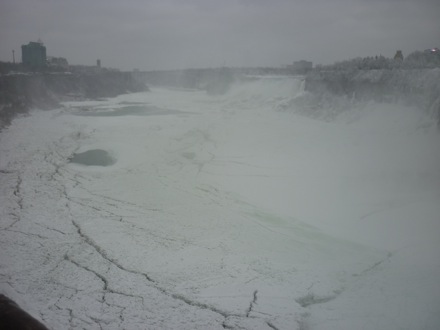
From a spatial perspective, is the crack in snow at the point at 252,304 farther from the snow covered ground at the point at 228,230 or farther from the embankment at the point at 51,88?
the embankment at the point at 51,88

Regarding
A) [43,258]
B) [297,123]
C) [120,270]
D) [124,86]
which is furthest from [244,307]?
[124,86]

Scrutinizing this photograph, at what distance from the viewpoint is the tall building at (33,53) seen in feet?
111

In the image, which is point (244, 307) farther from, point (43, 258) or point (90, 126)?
point (90, 126)

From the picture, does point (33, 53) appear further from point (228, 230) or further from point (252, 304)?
point (252, 304)

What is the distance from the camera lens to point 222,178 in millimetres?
10711

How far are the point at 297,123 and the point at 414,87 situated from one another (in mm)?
5530

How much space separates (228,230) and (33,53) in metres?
34.3

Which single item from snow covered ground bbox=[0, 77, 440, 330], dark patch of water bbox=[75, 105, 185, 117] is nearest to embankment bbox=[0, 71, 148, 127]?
dark patch of water bbox=[75, 105, 185, 117]

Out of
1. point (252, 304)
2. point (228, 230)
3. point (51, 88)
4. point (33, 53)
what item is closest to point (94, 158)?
point (228, 230)

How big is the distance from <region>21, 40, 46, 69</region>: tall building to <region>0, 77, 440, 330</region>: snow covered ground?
2316 cm

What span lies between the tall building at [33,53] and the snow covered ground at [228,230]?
76.0 feet

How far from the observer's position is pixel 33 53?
34.2m

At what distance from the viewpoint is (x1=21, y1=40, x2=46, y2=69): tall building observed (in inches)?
1334

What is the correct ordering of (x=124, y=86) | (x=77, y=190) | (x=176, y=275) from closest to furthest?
(x=176, y=275) → (x=77, y=190) → (x=124, y=86)
